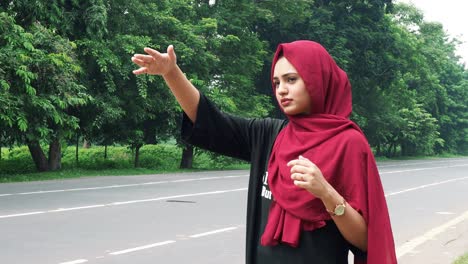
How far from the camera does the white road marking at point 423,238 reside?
843cm

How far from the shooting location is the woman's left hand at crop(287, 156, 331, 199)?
1981 millimetres

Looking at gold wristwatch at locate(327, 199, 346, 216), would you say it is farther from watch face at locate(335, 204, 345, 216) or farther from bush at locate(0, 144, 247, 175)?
bush at locate(0, 144, 247, 175)

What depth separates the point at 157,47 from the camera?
75.7 feet

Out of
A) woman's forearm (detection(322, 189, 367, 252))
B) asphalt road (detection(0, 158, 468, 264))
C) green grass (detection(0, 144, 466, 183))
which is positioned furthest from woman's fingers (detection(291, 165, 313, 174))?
green grass (detection(0, 144, 466, 183))

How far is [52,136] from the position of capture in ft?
66.6

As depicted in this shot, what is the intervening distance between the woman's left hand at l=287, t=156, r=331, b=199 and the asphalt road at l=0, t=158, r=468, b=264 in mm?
5835

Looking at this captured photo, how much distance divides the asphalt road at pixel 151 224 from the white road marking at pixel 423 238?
1cm

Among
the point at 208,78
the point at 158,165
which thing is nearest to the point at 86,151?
the point at 158,165

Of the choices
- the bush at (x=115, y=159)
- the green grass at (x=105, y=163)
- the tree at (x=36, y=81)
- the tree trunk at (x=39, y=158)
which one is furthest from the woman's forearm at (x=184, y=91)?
the tree trunk at (x=39, y=158)

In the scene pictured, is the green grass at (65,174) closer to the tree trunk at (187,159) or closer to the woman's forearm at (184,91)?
the tree trunk at (187,159)

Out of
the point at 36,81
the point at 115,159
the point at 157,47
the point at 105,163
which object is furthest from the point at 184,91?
the point at 115,159

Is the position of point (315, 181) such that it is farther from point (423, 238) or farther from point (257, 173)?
point (423, 238)

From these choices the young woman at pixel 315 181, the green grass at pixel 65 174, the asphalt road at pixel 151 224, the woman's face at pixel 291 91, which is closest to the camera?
the young woman at pixel 315 181

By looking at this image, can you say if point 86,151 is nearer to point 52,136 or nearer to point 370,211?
point 52,136
